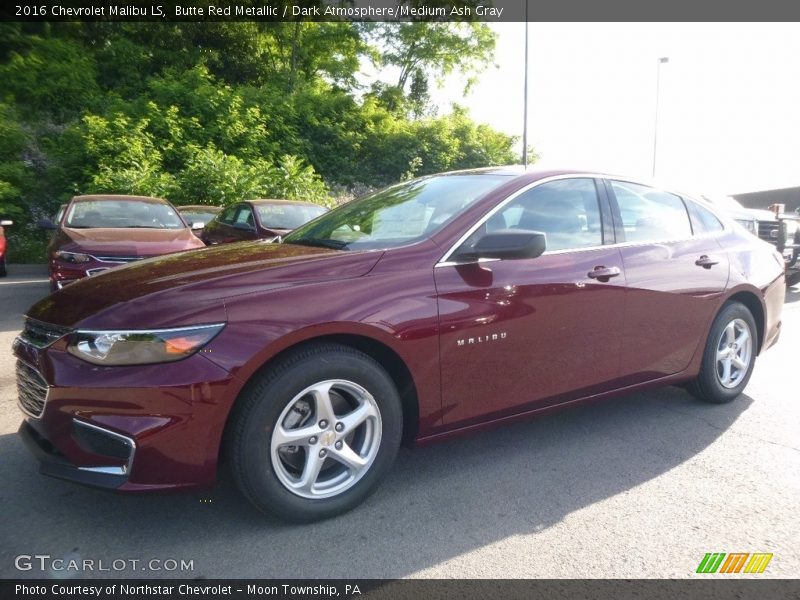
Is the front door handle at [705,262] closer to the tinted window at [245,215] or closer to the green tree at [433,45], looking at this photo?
the tinted window at [245,215]

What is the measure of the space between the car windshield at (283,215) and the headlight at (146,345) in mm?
7091

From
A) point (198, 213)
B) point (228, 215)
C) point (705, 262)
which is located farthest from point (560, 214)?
point (198, 213)

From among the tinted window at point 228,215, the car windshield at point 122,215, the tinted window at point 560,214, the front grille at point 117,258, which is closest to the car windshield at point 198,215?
the tinted window at point 228,215

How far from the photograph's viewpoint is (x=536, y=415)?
3.46 meters

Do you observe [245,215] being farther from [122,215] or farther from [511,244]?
[511,244]

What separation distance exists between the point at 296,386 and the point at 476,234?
4.02 feet

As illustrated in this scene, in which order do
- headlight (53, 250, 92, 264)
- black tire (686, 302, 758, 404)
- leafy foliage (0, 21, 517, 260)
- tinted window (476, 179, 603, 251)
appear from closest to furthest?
tinted window (476, 179, 603, 251) < black tire (686, 302, 758, 404) < headlight (53, 250, 92, 264) < leafy foliage (0, 21, 517, 260)

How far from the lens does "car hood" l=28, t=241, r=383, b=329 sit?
254 centimetres

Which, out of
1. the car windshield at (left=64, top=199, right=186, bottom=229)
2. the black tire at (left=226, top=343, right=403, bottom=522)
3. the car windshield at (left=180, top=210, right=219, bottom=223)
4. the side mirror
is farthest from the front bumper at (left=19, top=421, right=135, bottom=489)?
the car windshield at (left=180, top=210, right=219, bottom=223)

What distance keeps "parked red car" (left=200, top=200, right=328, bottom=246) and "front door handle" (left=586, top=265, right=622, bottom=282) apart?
6.18 meters

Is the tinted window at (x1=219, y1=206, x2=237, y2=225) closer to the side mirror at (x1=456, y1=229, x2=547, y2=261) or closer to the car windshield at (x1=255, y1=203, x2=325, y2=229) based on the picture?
the car windshield at (x1=255, y1=203, x2=325, y2=229)

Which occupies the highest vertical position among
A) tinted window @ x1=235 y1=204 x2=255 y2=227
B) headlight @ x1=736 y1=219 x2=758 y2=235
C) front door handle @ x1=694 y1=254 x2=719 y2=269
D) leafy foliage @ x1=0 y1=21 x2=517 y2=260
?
leafy foliage @ x1=0 y1=21 x2=517 y2=260

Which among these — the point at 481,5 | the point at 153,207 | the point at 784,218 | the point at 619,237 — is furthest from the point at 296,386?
the point at 481,5

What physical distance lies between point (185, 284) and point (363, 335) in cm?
79
